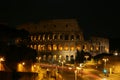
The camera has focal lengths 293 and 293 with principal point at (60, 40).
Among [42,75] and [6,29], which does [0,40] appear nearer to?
[6,29]

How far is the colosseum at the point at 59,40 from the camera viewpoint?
300 ft

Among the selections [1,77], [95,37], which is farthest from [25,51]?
[95,37]

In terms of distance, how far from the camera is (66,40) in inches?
3597

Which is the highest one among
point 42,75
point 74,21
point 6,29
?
point 74,21

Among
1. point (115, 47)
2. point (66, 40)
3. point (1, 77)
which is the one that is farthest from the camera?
point (115, 47)

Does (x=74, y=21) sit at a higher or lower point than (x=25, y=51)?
higher

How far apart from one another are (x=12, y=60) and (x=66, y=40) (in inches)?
2239

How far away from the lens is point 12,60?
35062 millimetres

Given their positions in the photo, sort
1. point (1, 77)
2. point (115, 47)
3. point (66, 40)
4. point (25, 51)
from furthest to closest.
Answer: point (115, 47) → point (66, 40) → point (25, 51) → point (1, 77)

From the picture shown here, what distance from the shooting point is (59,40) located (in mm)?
92000

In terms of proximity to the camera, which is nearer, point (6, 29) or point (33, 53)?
point (6, 29)

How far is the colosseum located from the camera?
91.5m

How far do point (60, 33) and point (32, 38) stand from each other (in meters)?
9.40

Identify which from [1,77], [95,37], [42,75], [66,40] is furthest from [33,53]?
[95,37]
